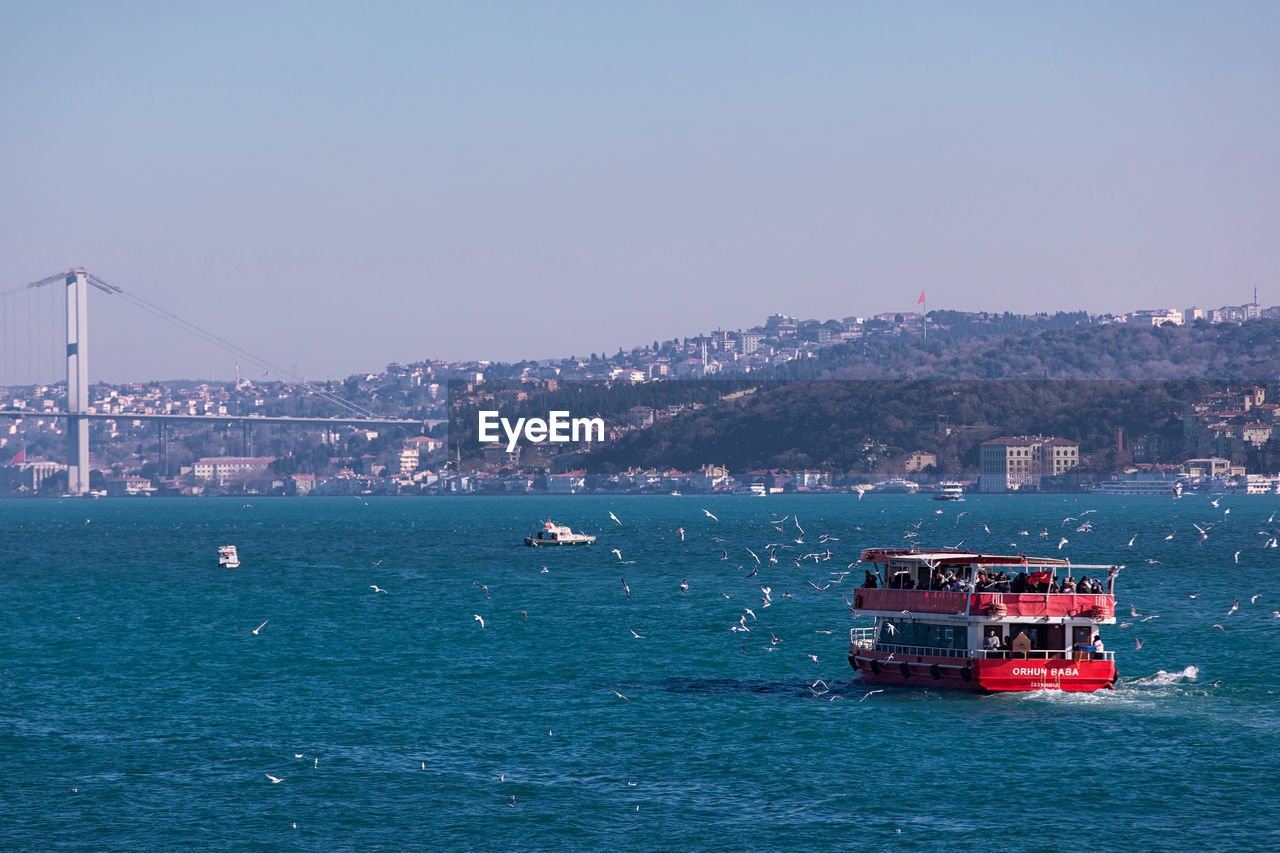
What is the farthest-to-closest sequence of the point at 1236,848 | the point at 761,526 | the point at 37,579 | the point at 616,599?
1. the point at 761,526
2. the point at 37,579
3. the point at 616,599
4. the point at 1236,848

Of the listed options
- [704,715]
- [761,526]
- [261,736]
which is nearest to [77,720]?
[261,736]

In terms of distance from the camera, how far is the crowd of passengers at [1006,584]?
4031cm

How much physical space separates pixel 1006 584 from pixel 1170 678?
26.5 ft

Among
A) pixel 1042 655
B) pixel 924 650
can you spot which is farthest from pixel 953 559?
pixel 1042 655

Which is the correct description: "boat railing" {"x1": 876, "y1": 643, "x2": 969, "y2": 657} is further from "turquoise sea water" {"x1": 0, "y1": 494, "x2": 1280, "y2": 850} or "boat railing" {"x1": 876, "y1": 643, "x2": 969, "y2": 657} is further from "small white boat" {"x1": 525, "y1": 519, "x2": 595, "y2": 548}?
"small white boat" {"x1": 525, "y1": 519, "x2": 595, "y2": 548}

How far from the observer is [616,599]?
75.2 m

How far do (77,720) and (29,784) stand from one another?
823 centimetres

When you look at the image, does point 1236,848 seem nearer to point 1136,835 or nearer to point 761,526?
point 1136,835

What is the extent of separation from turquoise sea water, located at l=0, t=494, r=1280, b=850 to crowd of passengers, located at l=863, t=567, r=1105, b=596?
9.53ft

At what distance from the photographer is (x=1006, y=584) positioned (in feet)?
134

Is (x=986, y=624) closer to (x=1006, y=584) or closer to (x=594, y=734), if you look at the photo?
(x=1006, y=584)

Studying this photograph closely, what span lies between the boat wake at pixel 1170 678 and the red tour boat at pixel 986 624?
2216 millimetres

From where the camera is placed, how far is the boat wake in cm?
4422

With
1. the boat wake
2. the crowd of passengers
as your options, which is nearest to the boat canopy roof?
the crowd of passengers
